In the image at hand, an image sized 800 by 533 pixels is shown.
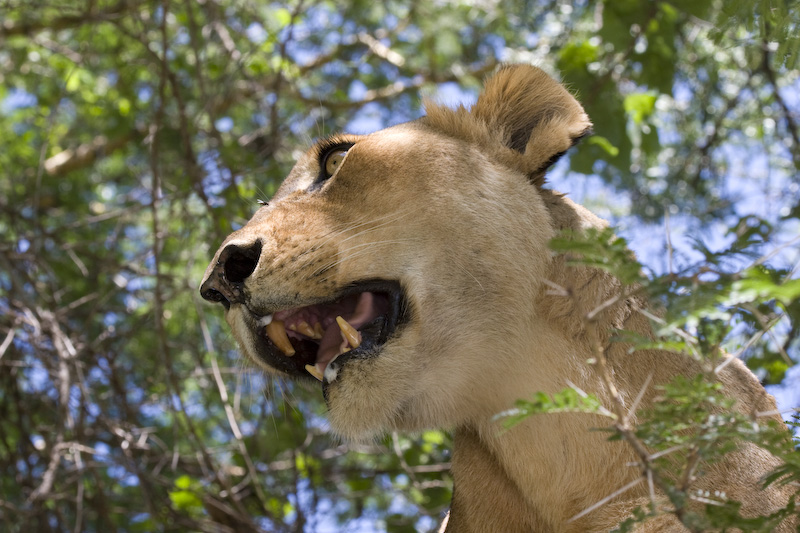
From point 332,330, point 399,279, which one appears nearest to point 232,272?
point 332,330

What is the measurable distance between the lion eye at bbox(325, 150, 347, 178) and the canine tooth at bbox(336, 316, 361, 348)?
2.36ft

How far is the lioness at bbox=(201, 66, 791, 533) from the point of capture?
2.53 metres

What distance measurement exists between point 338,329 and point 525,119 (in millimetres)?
1120

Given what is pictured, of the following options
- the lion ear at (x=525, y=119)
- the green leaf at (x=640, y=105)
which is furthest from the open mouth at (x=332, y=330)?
the green leaf at (x=640, y=105)

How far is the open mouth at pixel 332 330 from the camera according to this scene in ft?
8.51

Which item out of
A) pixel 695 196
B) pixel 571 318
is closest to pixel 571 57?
pixel 695 196

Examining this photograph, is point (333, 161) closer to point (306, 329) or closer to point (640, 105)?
point (306, 329)

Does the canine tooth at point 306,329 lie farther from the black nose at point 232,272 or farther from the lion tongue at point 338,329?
the black nose at point 232,272

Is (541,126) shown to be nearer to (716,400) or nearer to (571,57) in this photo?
(716,400)

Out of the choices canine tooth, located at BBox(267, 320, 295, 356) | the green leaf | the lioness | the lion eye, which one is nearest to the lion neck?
the lioness

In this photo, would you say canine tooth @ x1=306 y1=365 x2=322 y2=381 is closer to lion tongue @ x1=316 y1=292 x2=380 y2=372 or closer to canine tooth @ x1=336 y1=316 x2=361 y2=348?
lion tongue @ x1=316 y1=292 x2=380 y2=372

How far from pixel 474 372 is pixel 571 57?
2823 millimetres

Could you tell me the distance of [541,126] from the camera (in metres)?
2.94

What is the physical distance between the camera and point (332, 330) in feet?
9.00
